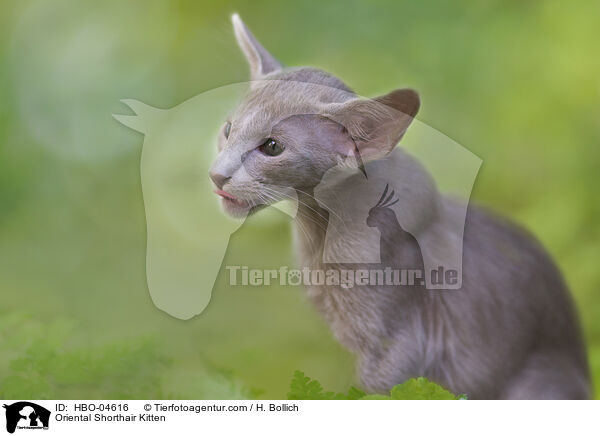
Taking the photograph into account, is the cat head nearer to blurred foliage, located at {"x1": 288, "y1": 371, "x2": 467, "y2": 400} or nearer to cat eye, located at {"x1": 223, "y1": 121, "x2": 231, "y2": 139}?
cat eye, located at {"x1": 223, "y1": 121, "x2": 231, "y2": 139}

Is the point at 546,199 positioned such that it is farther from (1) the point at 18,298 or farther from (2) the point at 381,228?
(1) the point at 18,298

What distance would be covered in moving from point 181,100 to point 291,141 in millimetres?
315

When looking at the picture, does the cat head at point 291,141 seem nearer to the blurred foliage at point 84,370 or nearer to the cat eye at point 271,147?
the cat eye at point 271,147

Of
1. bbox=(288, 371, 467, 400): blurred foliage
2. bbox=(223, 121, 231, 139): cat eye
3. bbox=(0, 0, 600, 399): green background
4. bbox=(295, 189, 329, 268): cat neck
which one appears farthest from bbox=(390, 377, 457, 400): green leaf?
bbox=(223, 121, 231, 139): cat eye

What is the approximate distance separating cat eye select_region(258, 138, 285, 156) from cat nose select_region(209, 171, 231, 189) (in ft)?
0.27

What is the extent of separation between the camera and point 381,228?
1449 mm

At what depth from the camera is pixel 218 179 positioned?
134cm

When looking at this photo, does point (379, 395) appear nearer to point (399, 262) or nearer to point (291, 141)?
point (399, 262)
